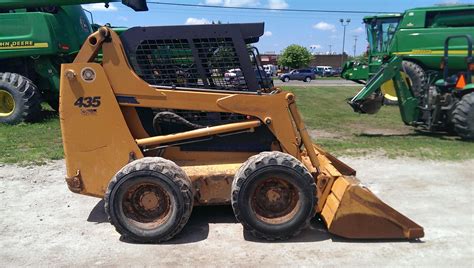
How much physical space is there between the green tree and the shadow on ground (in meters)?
71.8

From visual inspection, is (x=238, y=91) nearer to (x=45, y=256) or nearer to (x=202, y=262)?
(x=202, y=262)

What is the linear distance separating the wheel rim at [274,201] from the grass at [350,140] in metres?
4.24

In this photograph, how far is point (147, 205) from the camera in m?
4.83

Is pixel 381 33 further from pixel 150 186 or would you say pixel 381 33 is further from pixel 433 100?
pixel 150 186

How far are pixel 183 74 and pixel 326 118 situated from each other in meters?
9.63

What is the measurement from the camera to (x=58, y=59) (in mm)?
13094

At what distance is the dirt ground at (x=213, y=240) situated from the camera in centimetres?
432

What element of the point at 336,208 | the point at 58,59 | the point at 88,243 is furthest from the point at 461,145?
the point at 58,59

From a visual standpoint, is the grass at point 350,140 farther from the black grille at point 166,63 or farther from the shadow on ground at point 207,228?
the black grille at point 166,63

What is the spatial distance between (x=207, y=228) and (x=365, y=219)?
1598 mm

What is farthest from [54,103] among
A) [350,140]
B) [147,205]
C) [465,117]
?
[465,117]

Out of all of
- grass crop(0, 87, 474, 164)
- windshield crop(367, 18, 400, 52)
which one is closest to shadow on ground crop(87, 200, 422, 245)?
grass crop(0, 87, 474, 164)

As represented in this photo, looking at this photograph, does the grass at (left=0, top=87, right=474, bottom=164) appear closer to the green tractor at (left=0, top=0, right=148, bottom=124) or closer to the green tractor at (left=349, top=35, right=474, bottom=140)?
the green tractor at (left=349, top=35, right=474, bottom=140)

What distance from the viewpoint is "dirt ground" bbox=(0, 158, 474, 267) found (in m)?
Result: 4.32
